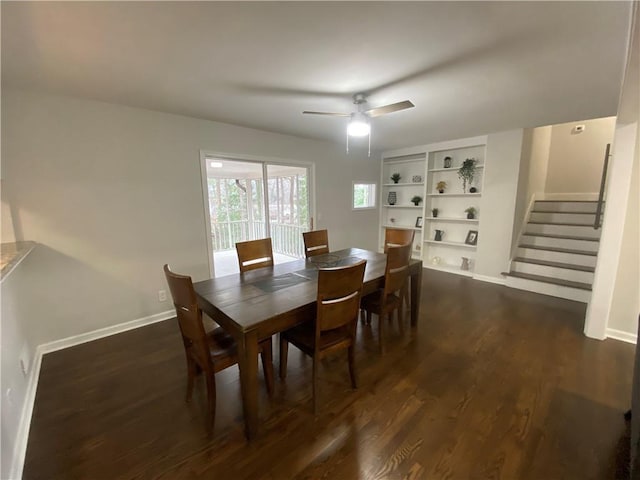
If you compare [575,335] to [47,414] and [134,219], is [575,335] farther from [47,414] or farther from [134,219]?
[134,219]

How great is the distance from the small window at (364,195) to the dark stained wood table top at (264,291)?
113 inches

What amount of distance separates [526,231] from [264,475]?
5409 millimetres

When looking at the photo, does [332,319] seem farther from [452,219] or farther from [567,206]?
[567,206]

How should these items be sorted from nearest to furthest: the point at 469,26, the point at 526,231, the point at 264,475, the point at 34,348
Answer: the point at 264,475 → the point at 469,26 → the point at 34,348 → the point at 526,231

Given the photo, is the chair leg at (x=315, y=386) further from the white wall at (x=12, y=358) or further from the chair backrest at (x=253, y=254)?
the white wall at (x=12, y=358)

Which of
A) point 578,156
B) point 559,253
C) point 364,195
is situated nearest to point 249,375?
point 364,195

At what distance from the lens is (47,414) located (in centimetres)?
181

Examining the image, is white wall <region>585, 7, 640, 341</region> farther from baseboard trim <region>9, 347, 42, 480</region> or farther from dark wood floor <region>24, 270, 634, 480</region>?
baseboard trim <region>9, 347, 42, 480</region>

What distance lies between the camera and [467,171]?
15.4ft

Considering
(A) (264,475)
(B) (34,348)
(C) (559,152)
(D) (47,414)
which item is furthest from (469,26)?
(C) (559,152)

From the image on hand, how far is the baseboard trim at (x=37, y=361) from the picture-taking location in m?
1.45

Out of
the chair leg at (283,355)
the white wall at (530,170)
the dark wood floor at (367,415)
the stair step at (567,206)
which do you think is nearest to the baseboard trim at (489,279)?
the white wall at (530,170)

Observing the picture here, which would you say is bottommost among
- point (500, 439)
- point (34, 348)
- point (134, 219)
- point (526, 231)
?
point (500, 439)

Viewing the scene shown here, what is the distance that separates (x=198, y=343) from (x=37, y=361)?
1.94 metres
